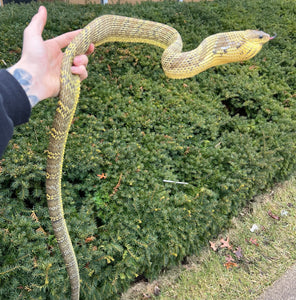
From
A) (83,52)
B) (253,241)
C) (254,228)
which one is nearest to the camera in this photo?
(83,52)

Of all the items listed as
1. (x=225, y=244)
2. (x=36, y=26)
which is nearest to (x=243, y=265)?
(x=225, y=244)

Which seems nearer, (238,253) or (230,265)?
(230,265)

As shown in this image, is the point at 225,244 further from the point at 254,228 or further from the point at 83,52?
the point at 83,52

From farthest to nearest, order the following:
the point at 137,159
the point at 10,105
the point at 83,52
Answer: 1. the point at 137,159
2. the point at 83,52
3. the point at 10,105

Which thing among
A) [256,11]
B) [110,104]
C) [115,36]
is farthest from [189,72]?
[256,11]

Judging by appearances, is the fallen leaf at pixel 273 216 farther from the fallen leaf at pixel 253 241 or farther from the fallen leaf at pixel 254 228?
the fallen leaf at pixel 253 241

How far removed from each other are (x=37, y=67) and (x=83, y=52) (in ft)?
1.40

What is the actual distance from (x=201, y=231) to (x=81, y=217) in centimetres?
144

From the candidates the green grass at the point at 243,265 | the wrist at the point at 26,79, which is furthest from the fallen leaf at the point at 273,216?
the wrist at the point at 26,79

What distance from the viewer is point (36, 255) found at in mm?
2369

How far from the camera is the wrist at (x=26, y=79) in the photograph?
1684mm

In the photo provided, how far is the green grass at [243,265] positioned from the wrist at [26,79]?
2.29 metres

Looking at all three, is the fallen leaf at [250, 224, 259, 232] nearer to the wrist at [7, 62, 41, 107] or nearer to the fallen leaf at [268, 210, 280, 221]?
the fallen leaf at [268, 210, 280, 221]

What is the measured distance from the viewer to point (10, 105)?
153cm
